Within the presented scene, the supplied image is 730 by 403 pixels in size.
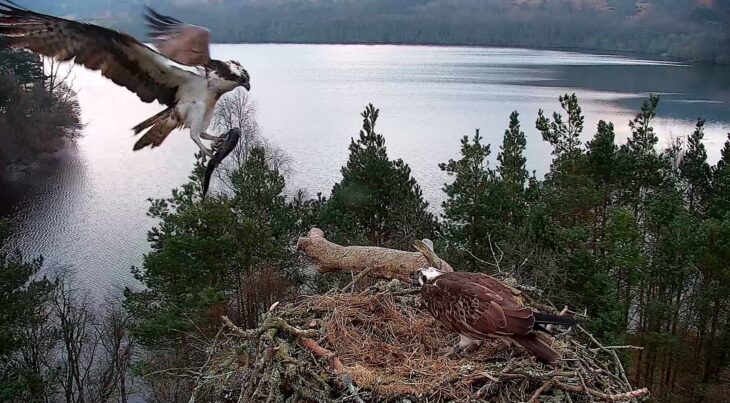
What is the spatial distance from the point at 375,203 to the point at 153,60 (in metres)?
13.5

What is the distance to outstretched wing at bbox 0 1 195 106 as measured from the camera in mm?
3721

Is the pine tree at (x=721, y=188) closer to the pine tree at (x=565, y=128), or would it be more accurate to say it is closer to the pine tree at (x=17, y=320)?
the pine tree at (x=565, y=128)

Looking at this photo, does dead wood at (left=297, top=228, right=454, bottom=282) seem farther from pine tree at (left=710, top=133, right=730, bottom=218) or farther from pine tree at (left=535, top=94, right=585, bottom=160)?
pine tree at (left=535, top=94, right=585, bottom=160)

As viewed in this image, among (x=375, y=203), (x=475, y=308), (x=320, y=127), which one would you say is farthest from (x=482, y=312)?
(x=320, y=127)

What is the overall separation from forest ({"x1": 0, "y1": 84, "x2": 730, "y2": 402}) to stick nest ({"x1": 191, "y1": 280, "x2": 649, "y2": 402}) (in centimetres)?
721

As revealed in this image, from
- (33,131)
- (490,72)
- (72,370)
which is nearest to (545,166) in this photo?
(72,370)

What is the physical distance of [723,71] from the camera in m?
44.7

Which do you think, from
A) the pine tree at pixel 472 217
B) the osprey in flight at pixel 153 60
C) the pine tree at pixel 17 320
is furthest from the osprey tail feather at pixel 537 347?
the pine tree at pixel 17 320

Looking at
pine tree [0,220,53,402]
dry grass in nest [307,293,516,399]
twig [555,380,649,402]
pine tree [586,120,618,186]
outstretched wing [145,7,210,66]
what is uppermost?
outstretched wing [145,7,210,66]

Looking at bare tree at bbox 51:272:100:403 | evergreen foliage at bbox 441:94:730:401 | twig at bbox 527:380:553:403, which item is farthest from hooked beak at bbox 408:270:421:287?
bare tree at bbox 51:272:100:403

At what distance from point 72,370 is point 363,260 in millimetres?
12657

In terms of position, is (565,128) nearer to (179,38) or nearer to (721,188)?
(721,188)

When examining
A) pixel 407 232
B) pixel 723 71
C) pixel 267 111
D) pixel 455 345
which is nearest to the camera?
pixel 455 345

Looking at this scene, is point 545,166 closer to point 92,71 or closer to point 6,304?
point 6,304
